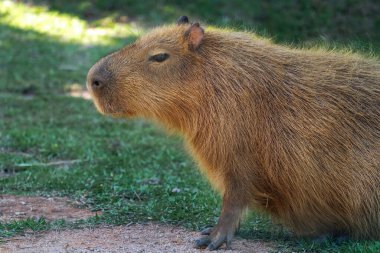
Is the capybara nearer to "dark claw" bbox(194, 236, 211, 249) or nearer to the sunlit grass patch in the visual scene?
"dark claw" bbox(194, 236, 211, 249)

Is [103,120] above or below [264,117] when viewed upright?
below

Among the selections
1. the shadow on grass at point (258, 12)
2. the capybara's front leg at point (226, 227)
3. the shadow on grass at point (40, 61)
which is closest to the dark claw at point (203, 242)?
the capybara's front leg at point (226, 227)

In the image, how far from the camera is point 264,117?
5.02 metres

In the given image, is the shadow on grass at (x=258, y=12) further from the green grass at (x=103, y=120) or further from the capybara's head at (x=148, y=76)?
the capybara's head at (x=148, y=76)

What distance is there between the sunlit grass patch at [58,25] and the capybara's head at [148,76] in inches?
288

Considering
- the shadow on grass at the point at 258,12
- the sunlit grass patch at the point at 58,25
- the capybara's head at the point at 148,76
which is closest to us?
the capybara's head at the point at 148,76

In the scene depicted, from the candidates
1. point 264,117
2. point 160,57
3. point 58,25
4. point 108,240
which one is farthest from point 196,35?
point 58,25

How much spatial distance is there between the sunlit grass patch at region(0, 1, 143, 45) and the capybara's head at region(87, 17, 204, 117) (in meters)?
7.32

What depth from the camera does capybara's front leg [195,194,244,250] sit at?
4914 mm

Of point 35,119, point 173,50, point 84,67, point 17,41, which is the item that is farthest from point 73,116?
point 173,50

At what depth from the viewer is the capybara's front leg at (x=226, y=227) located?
491cm

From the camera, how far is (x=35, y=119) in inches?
364

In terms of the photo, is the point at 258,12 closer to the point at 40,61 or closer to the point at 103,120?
the point at 40,61

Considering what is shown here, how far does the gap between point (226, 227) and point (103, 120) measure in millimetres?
4678
